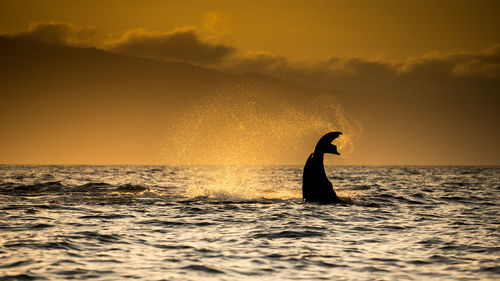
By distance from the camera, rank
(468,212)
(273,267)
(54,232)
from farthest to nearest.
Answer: (468,212) < (54,232) < (273,267)

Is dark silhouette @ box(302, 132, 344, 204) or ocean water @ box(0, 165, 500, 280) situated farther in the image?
dark silhouette @ box(302, 132, 344, 204)

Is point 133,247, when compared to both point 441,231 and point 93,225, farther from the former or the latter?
point 441,231

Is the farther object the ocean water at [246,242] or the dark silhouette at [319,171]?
the dark silhouette at [319,171]

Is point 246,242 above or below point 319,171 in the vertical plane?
below

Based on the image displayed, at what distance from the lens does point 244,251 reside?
11375mm

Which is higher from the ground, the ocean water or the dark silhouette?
the dark silhouette

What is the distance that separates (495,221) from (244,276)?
11.2 m

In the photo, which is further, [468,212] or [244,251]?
[468,212]

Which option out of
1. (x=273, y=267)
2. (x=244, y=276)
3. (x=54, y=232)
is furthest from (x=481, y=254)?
(x=54, y=232)

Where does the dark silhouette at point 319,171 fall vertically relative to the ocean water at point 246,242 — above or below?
above

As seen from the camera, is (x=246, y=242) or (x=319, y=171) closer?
(x=246, y=242)

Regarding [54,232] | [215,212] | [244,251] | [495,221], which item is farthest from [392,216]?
[54,232]

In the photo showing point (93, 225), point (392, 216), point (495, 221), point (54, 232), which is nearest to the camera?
point (54, 232)

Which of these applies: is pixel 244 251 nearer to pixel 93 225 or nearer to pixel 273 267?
pixel 273 267
